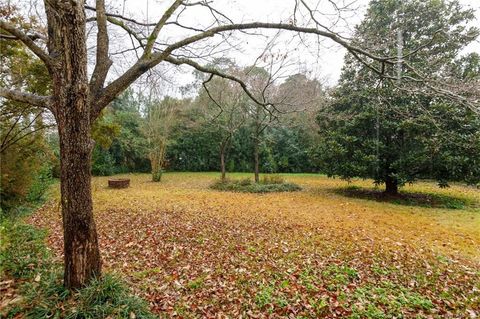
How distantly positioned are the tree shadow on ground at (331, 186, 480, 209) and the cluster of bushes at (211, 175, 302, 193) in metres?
2.17

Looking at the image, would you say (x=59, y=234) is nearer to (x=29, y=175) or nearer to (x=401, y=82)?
(x=29, y=175)

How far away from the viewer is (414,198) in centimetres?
1023

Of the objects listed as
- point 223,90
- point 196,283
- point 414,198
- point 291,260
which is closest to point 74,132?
point 196,283

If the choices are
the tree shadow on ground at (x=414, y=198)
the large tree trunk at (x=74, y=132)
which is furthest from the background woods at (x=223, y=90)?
the tree shadow on ground at (x=414, y=198)

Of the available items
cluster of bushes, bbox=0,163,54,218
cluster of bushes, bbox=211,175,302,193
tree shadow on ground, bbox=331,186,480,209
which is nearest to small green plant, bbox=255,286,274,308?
cluster of bushes, bbox=0,163,54,218

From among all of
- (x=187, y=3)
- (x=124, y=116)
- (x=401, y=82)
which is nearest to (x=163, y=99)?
(x=124, y=116)

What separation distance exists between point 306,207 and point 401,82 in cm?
567

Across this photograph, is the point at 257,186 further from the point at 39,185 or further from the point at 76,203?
the point at 76,203

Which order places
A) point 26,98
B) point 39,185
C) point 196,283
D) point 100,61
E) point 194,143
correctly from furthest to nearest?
1. point 194,143
2. point 39,185
3. point 196,283
4. point 100,61
5. point 26,98

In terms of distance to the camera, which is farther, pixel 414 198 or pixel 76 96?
pixel 414 198

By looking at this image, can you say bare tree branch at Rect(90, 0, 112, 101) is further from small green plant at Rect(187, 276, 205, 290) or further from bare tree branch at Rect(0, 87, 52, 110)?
small green plant at Rect(187, 276, 205, 290)

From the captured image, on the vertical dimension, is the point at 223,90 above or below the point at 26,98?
above

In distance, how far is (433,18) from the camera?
9.12 meters

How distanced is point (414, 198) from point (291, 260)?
8479mm
